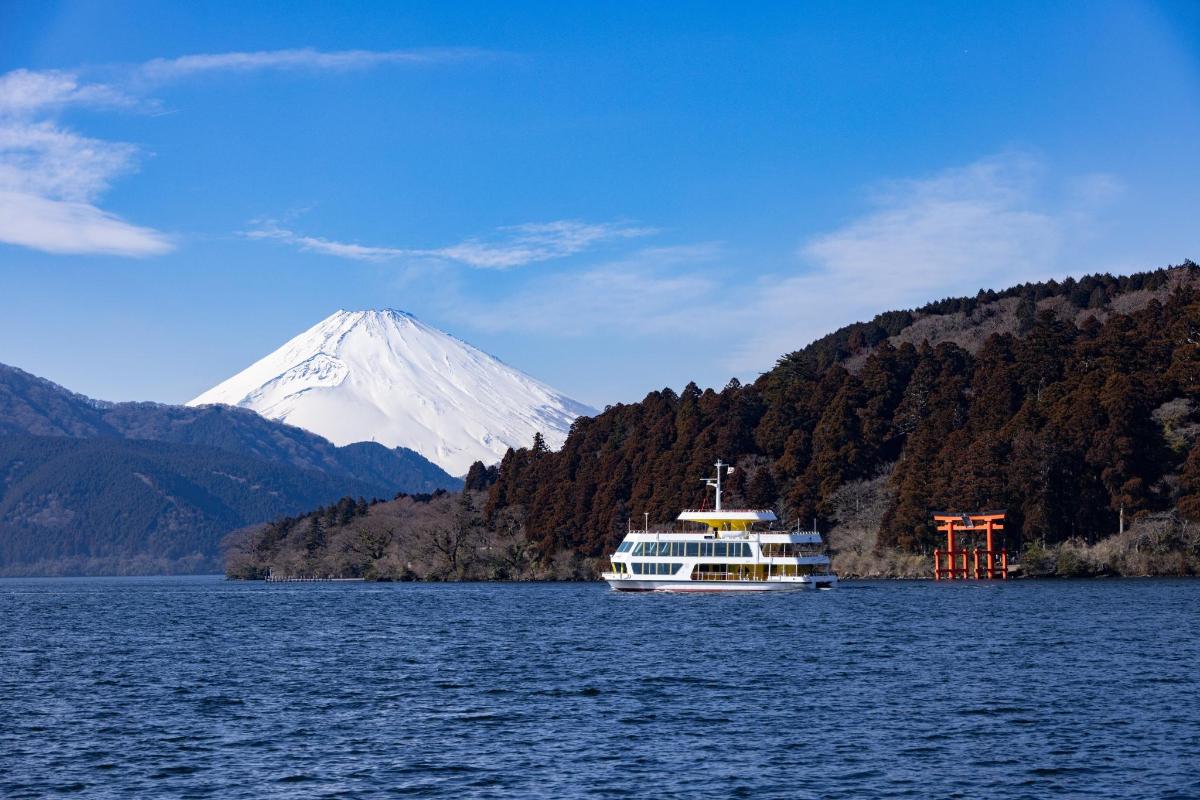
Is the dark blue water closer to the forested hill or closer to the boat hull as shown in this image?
the boat hull

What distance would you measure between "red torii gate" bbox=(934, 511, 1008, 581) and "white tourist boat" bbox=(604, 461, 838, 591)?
13.5 m

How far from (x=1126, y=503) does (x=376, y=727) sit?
70055mm

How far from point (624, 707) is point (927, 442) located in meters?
73.7

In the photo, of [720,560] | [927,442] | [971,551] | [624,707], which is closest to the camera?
[624,707]

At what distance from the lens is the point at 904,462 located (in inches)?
4129

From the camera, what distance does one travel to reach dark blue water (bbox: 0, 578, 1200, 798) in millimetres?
25594

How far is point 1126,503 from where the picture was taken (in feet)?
297

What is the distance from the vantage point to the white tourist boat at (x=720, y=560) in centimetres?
8225

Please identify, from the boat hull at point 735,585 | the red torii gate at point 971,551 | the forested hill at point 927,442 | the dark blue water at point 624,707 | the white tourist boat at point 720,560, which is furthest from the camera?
the forested hill at point 927,442

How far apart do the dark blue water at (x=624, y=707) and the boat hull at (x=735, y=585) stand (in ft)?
63.1

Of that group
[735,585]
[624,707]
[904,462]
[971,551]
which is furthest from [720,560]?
[624,707]

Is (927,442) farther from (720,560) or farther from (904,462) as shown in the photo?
(720,560)

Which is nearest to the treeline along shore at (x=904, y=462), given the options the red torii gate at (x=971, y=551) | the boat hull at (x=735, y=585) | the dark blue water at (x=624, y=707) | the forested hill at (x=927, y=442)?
the forested hill at (x=927, y=442)

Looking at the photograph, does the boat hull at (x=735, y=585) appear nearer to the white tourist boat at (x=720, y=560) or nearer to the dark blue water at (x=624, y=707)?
the white tourist boat at (x=720, y=560)
